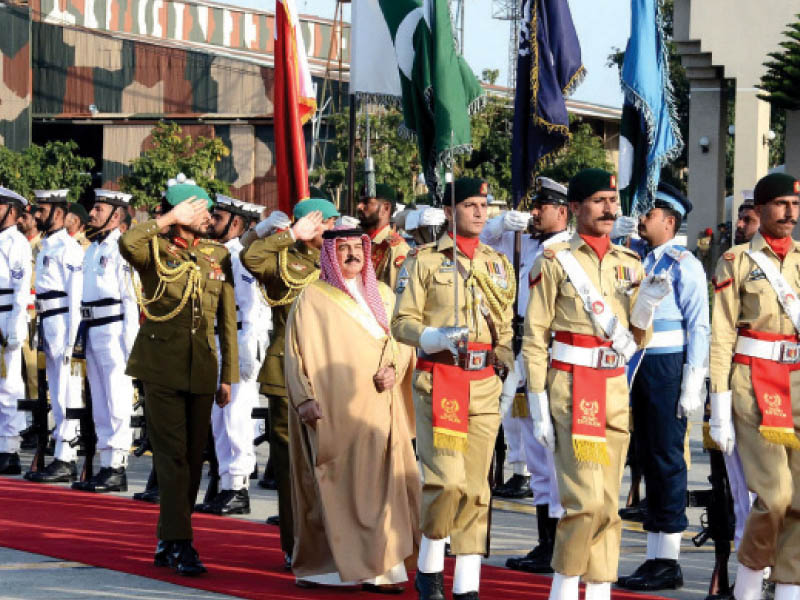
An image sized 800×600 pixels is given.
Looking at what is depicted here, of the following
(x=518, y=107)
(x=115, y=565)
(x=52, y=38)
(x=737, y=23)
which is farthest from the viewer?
(x=52, y=38)

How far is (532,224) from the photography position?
34.3 feet

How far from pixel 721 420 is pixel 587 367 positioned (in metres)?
0.73

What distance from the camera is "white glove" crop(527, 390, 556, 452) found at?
7.08 m

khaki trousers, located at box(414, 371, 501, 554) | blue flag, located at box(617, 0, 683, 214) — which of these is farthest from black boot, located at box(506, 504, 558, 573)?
blue flag, located at box(617, 0, 683, 214)

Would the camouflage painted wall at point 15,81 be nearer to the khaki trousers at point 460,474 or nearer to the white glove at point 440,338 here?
the khaki trousers at point 460,474

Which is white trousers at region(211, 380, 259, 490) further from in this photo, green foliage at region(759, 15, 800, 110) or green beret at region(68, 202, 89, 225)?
green foliage at region(759, 15, 800, 110)

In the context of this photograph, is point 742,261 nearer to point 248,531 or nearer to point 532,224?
point 532,224

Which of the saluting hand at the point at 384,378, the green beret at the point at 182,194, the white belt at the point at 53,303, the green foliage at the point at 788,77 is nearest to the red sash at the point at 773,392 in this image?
the saluting hand at the point at 384,378

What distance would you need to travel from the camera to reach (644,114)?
981 centimetres

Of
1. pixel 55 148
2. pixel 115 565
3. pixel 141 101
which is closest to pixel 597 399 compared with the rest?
pixel 115 565

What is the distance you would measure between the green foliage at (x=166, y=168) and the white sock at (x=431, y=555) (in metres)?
26.9

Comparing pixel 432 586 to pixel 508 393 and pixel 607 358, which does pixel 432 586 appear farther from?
pixel 607 358

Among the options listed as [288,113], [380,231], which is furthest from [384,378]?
[288,113]

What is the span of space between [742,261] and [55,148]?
3532 cm
